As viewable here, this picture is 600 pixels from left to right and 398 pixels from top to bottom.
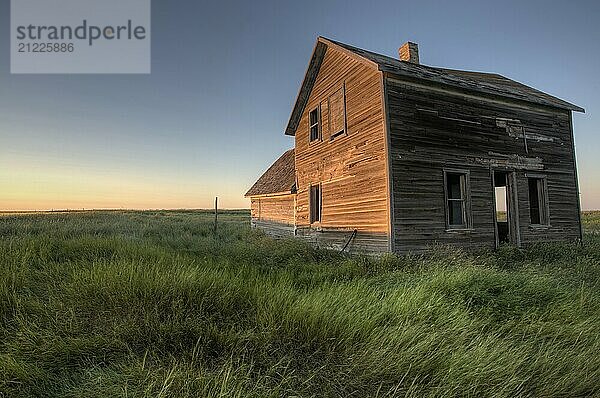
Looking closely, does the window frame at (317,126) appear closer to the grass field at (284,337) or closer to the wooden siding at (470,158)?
the wooden siding at (470,158)

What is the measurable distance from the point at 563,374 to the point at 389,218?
19.3ft

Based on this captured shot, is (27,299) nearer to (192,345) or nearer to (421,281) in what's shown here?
(192,345)

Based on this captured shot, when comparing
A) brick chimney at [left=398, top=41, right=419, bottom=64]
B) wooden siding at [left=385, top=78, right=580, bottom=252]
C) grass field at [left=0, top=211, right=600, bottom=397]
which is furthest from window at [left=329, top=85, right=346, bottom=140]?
grass field at [left=0, top=211, right=600, bottom=397]

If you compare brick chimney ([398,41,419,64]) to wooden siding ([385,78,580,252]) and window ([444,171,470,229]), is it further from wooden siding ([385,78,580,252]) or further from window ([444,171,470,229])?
window ([444,171,470,229])

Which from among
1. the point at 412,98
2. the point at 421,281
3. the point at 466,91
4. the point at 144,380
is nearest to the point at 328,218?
the point at 412,98

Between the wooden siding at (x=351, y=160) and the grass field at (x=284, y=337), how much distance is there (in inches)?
168

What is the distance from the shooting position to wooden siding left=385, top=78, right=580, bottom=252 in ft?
31.2

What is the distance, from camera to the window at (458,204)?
33.0 ft

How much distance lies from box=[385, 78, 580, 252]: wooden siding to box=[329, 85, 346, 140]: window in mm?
2373

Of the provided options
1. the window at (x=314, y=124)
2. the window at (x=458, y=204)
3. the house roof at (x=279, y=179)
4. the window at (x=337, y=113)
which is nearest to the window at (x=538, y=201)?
the window at (x=458, y=204)

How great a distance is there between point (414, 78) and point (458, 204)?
160 inches

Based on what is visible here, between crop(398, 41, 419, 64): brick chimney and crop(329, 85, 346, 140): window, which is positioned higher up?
crop(398, 41, 419, 64): brick chimney

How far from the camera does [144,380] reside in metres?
2.89

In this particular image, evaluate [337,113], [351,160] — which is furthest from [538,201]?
[337,113]
